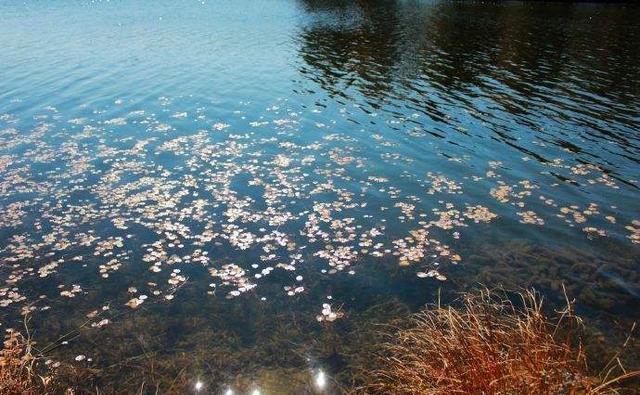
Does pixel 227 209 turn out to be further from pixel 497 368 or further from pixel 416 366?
pixel 497 368

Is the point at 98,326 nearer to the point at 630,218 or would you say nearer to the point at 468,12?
the point at 630,218

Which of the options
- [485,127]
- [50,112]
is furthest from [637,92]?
[50,112]

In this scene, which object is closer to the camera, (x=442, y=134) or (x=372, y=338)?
(x=372, y=338)

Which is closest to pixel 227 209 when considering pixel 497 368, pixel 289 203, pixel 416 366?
pixel 289 203

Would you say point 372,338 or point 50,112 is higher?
point 50,112

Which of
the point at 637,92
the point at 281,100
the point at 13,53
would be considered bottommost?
the point at 637,92

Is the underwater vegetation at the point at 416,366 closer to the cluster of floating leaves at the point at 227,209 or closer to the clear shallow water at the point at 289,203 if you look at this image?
the clear shallow water at the point at 289,203
